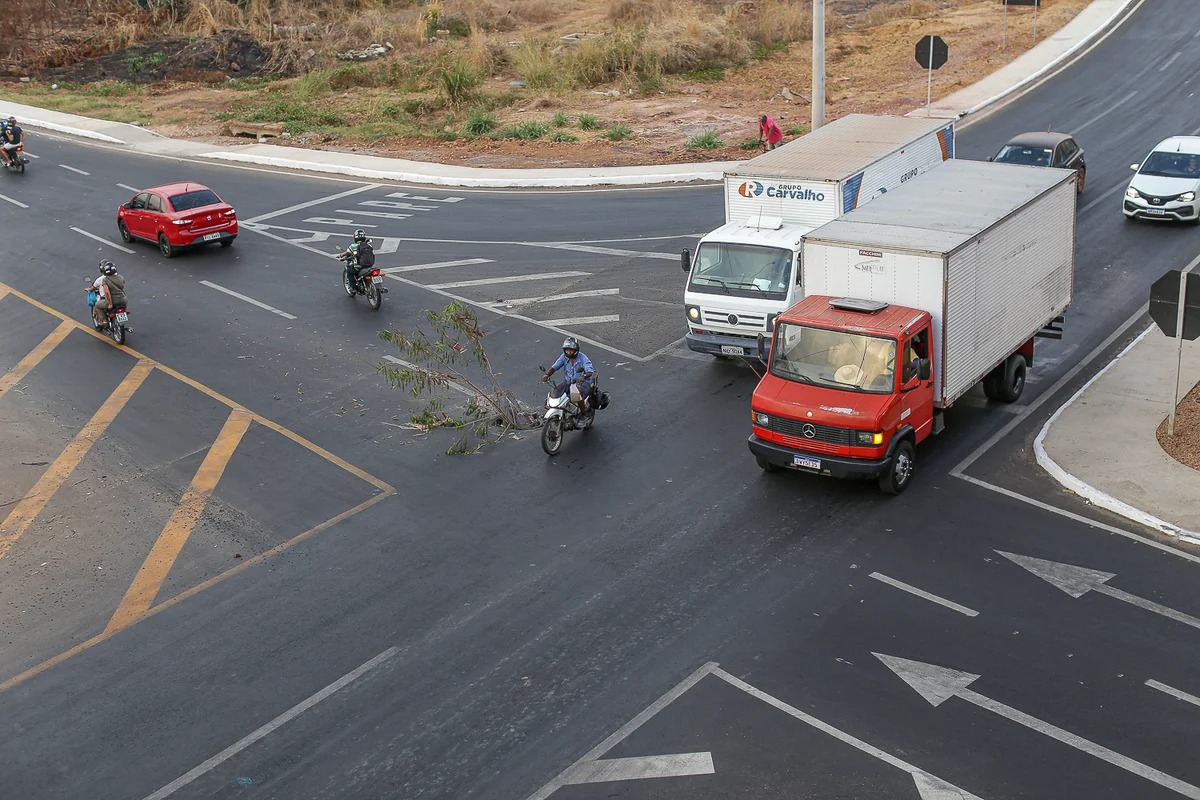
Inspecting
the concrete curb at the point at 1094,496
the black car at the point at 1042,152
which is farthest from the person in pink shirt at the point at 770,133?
the concrete curb at the point at 1094,496

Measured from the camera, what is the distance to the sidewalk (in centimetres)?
3453

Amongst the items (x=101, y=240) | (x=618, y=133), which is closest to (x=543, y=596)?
(x=101, y=240)

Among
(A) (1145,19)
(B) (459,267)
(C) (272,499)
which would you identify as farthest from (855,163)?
(A) (1145,19)

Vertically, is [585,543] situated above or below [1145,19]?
below

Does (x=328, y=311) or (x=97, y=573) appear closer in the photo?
(x=97, y=573)

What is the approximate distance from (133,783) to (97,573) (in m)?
4.85

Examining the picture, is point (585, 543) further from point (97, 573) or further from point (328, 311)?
point (328, 311)

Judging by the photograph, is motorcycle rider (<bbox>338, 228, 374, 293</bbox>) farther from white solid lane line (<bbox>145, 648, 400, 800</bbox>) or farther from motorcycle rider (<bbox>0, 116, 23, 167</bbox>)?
motorcycle rider (<bbox>0, 116, 23, 167</bbox>)

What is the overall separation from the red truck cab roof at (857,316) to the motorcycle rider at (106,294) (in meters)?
13.6

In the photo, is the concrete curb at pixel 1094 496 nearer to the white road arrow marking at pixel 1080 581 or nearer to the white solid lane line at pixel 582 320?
the white road arrow marking at pixel 1080 581

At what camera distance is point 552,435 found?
698 inches

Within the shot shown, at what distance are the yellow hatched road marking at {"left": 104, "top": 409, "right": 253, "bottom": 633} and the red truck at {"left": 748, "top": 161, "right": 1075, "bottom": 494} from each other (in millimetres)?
7631

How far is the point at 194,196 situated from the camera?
29.9 metres

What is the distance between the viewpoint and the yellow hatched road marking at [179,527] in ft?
47.2
